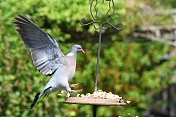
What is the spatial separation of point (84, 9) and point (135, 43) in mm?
2306

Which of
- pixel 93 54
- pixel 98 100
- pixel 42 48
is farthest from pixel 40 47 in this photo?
pixel 93 54

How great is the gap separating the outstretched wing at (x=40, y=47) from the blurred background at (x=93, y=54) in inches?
33.8

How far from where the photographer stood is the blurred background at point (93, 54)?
6.43m

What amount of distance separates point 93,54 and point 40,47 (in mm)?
3955

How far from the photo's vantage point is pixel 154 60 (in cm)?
928

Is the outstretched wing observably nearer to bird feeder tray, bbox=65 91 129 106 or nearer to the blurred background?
bird feeder tray, bbox=65 91 129 106

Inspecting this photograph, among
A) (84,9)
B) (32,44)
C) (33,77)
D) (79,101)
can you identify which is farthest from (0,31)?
(79,101)

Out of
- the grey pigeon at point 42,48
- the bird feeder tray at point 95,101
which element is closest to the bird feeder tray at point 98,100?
the bird feeder tray at point 95,101

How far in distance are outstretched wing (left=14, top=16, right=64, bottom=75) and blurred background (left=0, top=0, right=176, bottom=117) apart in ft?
2.82

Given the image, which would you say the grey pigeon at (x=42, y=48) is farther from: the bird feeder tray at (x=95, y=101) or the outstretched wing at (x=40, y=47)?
the bird feeder tray at (x=95, y=101)

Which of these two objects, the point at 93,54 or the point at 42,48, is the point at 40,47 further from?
the point at 93,54

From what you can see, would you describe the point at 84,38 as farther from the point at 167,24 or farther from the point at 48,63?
the point at 48,63

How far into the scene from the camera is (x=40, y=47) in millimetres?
4617

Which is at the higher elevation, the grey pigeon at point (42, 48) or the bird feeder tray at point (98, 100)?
the grey pigeon at point (42, 48)
